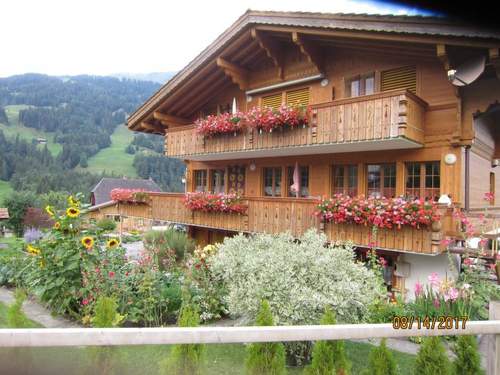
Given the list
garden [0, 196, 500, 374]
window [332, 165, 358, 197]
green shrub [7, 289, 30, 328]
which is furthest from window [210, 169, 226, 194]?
green shrub [7, 289, 30, 328]

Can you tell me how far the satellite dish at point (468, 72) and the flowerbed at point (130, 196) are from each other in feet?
43.1

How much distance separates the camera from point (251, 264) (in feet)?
19.9

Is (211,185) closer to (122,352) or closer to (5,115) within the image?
(122,352)

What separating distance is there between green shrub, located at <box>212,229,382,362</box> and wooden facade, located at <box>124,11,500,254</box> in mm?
3817

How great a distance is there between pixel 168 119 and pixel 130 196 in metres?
4.09

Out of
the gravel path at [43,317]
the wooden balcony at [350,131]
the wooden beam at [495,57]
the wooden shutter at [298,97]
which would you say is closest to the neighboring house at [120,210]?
the gravel path at [43,317]

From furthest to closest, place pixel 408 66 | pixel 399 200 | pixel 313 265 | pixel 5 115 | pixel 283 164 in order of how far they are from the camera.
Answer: pixel 5 115 → pixel 283 164 → pixel 408 66 → pixel 399 200 → pixel 313 265

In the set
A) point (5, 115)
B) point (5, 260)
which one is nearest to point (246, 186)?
point (5, 260)

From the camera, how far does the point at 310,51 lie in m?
12.3

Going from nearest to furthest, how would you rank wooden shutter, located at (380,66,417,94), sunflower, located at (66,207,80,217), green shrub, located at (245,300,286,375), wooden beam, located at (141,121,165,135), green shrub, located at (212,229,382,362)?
1. green shrub, located at (245,300,286,375)
2. green shrub, located at (212,229,382,362)
3. sunflower, located at (66,207,80,217)
4. wooden shutter, located at (380,66,417,94)
5. wooden beam, located at (141,121,165,135)

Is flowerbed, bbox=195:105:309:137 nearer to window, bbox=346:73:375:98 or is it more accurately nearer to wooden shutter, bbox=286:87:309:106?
wooden shutter, bbox=286:87:309:106

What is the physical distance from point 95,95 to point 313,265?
Answer: 198m

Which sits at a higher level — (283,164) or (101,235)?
(283,164)

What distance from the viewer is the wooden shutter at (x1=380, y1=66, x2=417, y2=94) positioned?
436 inches
